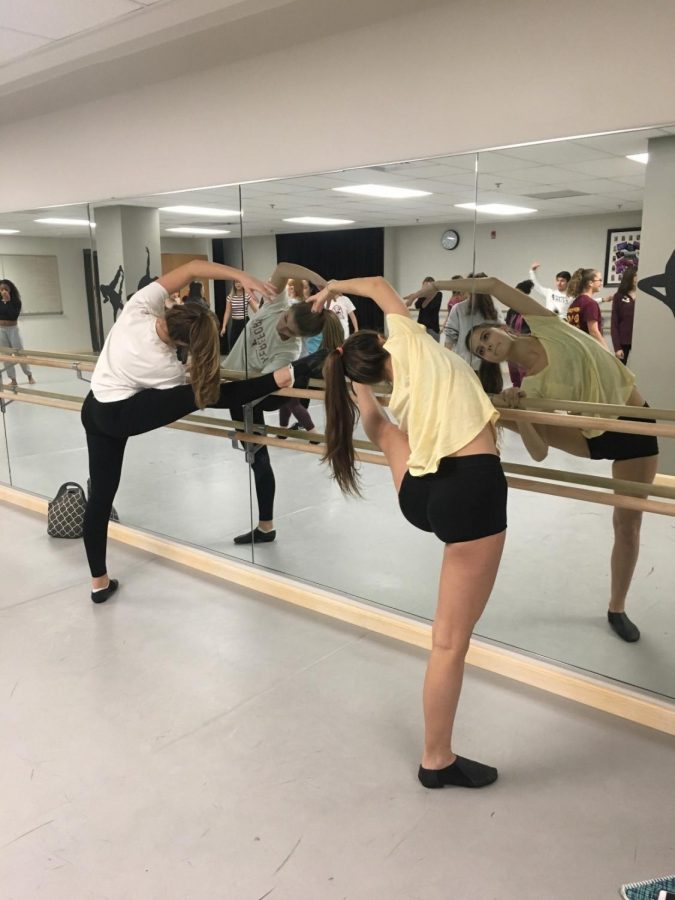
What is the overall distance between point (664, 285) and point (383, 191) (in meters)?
1.20

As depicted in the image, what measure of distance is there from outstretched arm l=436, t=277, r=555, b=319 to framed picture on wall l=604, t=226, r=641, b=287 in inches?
9.5

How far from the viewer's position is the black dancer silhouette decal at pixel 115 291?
405cm

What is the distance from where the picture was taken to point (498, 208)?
2613 millimetres

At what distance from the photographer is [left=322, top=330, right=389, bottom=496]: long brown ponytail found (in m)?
2.21

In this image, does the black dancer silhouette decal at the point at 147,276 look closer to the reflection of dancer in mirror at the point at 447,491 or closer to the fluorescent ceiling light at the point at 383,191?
the fluorescent ceiling light at the point at 383,191

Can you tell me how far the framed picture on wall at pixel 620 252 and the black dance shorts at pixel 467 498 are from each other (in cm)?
86

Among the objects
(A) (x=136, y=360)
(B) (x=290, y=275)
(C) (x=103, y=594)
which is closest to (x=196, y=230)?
(B) (x=290, y=275)

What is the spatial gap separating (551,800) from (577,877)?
11.3 inches

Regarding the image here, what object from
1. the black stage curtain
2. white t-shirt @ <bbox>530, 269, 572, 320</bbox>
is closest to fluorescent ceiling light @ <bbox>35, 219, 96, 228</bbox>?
the black stage curtain

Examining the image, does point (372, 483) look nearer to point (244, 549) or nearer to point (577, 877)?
point (244, 549)

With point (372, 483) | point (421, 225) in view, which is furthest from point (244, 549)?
point (421, 225)

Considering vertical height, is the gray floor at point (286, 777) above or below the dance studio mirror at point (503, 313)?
below

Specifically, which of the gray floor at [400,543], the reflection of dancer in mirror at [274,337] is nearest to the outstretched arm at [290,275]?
the reflection of dancer in mirror at [274,337]

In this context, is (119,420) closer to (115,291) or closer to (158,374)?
(158,374)
